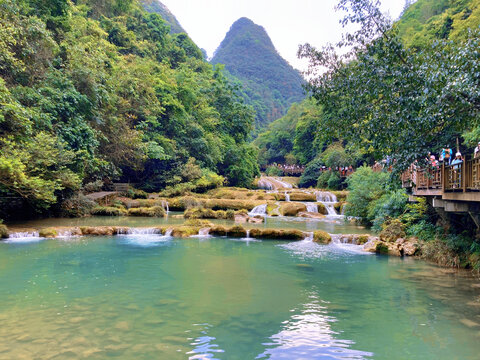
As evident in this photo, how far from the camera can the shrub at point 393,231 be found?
44.7 ft

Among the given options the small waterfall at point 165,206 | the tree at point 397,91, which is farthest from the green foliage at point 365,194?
the small waterfall at point 165,206

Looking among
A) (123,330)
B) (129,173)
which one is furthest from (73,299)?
(129,173)

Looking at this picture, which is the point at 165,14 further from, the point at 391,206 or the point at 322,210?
the point at 391,206

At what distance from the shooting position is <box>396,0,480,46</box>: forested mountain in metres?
27.0

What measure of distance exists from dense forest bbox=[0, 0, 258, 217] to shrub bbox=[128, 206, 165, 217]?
Result: 120 inches

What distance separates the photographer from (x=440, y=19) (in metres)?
36.4

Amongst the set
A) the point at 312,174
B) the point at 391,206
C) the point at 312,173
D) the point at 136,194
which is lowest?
the point at 391,206

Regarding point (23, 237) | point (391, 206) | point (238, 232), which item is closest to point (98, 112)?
point (23, 237)

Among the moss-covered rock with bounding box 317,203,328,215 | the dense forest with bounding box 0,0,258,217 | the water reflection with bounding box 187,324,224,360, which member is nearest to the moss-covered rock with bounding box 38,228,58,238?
the dense forest with bounding box 0,0,258,217

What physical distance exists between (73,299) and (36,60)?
16.0 metres

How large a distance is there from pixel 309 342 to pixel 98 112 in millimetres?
18892

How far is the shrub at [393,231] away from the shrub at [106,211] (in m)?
15.4

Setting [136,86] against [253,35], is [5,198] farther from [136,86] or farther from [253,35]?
[253,35]

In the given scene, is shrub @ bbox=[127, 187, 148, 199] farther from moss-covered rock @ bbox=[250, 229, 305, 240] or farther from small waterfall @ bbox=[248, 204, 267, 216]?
moss-covered rock @ bbox=[250, 229, 305, 240]
